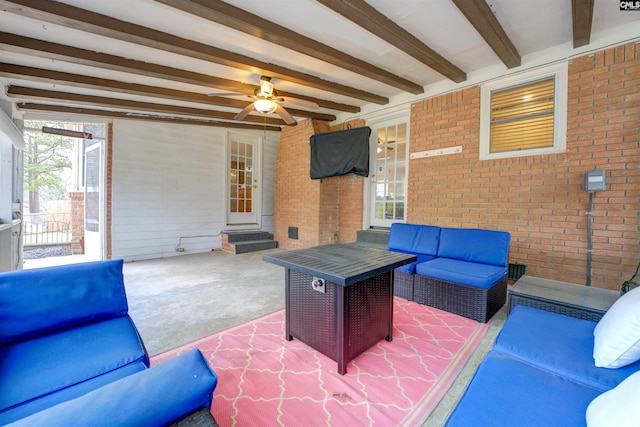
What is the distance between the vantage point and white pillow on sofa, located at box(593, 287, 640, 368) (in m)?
1.16

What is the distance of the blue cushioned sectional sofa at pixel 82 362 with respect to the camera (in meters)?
0.63

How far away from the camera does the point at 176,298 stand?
3307 millimetres

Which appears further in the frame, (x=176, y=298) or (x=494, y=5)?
(x=176, y=298)

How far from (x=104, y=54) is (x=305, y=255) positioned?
3324mm

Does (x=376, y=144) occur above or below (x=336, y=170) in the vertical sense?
above

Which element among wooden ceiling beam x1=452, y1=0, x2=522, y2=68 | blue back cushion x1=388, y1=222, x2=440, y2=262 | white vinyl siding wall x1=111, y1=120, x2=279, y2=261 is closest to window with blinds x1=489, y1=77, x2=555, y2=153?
wooden ceiling beam x1=452, y1=0, x2=522, y2=68

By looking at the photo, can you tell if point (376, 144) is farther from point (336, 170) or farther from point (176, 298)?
point (176, 298)

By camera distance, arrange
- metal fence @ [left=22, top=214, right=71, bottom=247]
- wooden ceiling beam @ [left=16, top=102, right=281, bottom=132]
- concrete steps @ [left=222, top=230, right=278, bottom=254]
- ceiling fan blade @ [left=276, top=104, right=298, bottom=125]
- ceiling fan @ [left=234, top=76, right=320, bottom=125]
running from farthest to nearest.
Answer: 1. metal fence @ [left=22, top=214, right=71, bottom=247]
2. concrete steps @ [left=222, top=230, right=278, bottom=254]
3. wooden ceiling beam @ [left=16, top=102, right=281, bottom=132]
4. ceiling fan blade @ [left=276, top=104, right=298, bottom=125]
5. ceiling fan @ [left=234, top=76, right=320, bottom=125]

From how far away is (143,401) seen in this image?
64cm

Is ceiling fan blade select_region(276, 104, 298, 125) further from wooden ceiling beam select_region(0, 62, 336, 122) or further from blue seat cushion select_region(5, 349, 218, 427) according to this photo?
blue seat cushion select_region(5, 349, 218, 427)

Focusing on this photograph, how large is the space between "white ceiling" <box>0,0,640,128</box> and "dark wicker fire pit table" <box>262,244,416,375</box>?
2326 mm

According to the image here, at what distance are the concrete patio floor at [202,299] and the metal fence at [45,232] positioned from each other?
2519 millimetres

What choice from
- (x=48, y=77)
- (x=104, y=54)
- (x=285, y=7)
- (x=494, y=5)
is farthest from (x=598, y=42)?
(x=48, y=77)

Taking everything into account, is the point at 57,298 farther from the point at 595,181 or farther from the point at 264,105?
the point at 595,181
